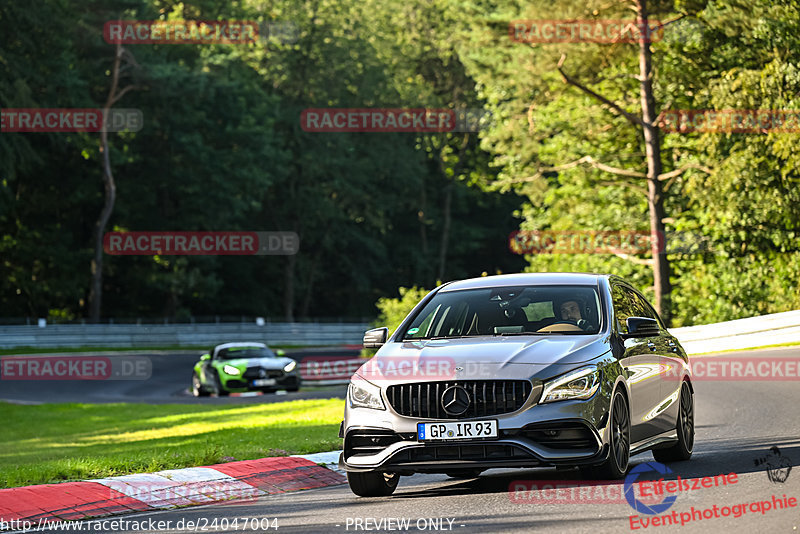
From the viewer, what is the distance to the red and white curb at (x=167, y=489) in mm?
9305

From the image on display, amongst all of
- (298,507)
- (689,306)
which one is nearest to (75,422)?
(298,507)

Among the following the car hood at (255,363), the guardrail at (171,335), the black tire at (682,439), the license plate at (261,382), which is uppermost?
the black tire at (682,439)

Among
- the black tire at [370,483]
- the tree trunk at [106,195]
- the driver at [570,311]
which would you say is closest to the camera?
the black tire at [370,483]

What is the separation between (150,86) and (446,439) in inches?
2292

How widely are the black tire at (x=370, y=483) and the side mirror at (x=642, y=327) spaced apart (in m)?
2.28

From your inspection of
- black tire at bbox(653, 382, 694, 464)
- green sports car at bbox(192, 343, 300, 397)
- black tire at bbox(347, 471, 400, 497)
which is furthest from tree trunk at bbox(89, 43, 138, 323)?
black tire at bbox(347, 471, 400, 497)

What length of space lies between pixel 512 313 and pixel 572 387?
144cm

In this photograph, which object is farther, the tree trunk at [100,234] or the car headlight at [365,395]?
the tree trunk at [100,234]

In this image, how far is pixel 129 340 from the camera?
61719 mm

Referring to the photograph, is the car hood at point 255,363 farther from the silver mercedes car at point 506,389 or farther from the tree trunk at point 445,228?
the tree trunk at point 445,228

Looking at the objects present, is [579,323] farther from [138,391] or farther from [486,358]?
[138,391]

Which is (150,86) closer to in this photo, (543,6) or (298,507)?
(543,6)

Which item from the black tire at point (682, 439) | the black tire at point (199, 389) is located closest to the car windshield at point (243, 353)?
the black tire at point (199, 389)

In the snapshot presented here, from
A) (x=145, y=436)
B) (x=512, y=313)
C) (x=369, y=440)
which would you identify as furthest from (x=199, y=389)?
(x=369, y=440)
